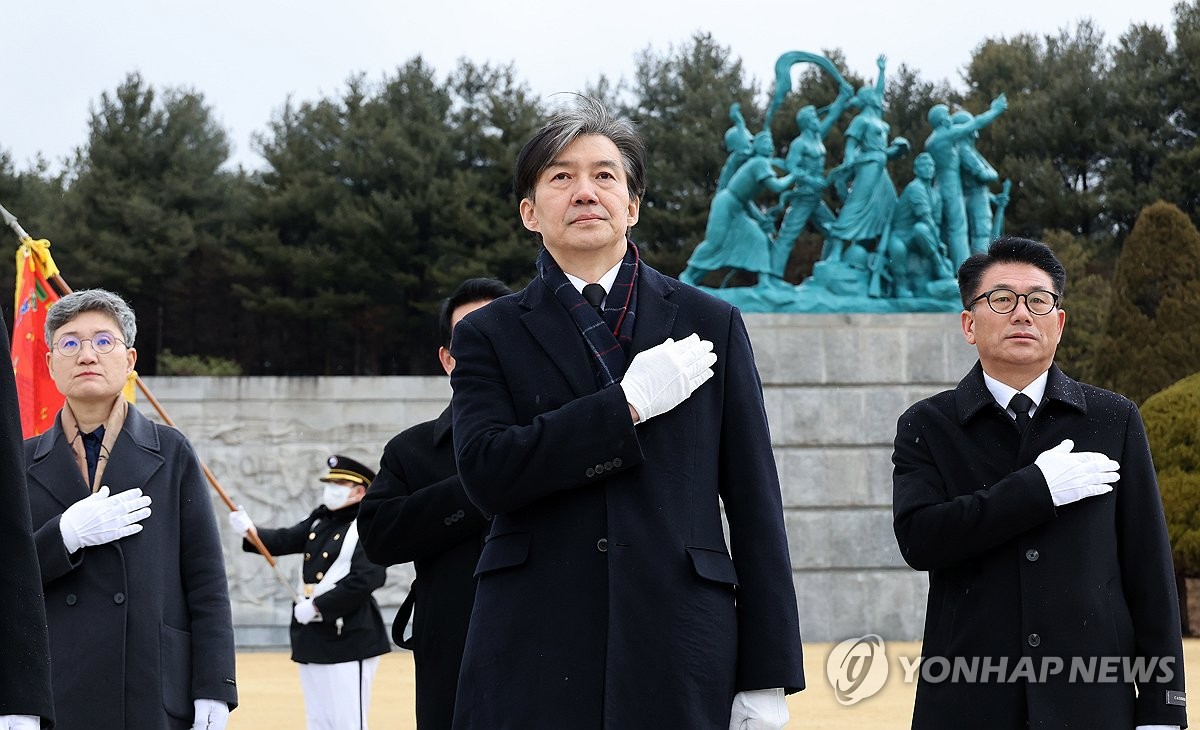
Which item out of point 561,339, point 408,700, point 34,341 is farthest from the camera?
point 408,700

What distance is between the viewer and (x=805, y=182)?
1268cm

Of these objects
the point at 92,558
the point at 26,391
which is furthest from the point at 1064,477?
the point at 26,391

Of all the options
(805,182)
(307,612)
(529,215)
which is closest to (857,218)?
(805,182)

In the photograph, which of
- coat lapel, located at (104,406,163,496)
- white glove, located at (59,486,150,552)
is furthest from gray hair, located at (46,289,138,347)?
white glove, located at (59,486,150,552)

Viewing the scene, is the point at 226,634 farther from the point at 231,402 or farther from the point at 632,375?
the point at 231,402

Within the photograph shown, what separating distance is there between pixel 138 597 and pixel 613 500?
1500mm

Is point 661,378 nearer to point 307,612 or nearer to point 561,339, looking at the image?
point 561,339

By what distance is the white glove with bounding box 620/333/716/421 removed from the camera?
2361 mm

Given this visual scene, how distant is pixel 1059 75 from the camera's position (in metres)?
30.5

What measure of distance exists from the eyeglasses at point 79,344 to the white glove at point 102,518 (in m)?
0.34

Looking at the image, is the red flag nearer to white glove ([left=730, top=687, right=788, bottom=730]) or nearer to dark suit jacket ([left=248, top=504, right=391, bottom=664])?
dark suit jacket ([left=248, top=504, right=391, bottom=664])

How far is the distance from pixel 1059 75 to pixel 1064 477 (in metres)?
29.4

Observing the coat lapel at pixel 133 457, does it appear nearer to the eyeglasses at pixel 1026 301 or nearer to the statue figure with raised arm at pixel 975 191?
the eyeglasses at pixel 1026 301

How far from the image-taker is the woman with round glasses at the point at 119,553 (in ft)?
11.0
